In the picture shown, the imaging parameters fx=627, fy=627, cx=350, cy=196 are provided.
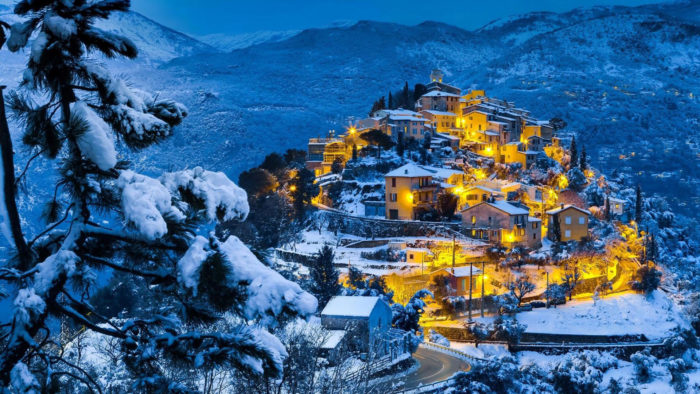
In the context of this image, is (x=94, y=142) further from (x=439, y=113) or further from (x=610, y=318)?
(x=439, y=113)

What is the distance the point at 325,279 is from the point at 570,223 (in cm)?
1612

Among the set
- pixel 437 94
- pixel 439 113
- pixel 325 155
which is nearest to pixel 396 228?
pixel 325 155

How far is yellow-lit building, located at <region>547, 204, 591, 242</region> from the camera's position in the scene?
35.3 meters

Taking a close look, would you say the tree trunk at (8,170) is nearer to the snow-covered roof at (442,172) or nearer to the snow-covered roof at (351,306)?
the snow-covered roof at (351,306)

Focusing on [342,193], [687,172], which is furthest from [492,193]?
[687,172]

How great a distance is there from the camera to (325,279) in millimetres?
27000

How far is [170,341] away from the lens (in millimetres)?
3051

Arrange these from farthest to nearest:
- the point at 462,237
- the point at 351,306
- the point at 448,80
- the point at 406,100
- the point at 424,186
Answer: the point at 448,80 → the point at 406,100 → the point at 424,186 → the point at 462,237 → the point at 351,306

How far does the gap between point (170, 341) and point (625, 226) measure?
134 feet

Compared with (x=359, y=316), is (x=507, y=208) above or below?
above

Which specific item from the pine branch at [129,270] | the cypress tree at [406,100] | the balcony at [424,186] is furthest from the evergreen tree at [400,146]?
the pine branch at [129,270]

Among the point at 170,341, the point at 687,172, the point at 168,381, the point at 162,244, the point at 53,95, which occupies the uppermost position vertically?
the point at 53,95

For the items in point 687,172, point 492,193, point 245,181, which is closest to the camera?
point 492,193

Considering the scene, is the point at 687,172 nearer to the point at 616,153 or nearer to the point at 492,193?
the point at 616,153
